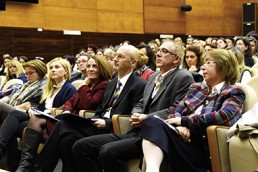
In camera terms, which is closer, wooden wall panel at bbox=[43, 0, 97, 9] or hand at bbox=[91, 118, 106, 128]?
hand at bbox=[91, 118, 106, 128]

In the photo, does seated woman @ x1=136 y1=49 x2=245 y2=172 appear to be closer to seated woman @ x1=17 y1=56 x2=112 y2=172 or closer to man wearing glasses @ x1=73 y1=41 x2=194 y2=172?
man wearing glasses @ x1=73 y1=41 x2=194 y2=172

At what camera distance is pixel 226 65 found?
3188 mm

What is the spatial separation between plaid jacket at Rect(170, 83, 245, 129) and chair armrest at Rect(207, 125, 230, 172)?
0.36 ft

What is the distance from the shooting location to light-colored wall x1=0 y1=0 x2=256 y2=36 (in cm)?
1041

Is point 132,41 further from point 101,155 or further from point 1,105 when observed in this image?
point 101,155

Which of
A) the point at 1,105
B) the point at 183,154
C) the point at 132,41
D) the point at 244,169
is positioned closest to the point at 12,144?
the point at 1,105

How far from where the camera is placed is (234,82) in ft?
10.5

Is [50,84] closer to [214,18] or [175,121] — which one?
A: [175,121]

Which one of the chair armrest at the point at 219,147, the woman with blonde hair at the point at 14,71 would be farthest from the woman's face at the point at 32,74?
the chair armrest at the point at 219,147

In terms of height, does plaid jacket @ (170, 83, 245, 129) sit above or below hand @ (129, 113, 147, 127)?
above

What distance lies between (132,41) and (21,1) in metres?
2.96

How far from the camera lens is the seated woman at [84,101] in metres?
3.97

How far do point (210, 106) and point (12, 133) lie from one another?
196cm

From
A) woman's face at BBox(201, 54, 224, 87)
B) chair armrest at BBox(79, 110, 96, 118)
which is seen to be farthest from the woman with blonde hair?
woman's face at BBox(201, 54, 224, 87)
